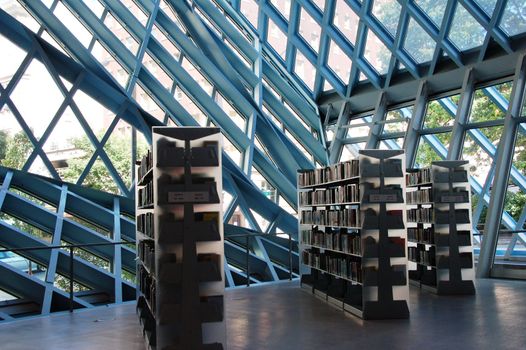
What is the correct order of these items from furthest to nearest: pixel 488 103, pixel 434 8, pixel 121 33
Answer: pixel 121 33 < pixel 434 8 < pixel 488 103

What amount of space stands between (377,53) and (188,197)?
36.4 feet

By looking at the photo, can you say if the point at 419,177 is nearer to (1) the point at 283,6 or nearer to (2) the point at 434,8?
(2) the point at 434,8

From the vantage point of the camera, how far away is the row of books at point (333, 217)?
9.01 meters

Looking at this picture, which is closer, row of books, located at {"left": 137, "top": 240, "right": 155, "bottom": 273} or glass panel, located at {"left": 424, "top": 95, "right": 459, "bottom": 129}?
row of books, located at {"left": 137, "top": 240, "right": 155, "bottom": 273}

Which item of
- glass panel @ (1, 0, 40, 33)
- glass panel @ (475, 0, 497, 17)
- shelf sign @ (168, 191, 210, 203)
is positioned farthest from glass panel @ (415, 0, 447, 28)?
shelf sign @ (168, 191, 210, 203)

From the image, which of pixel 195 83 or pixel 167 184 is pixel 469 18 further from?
pixel 167 184

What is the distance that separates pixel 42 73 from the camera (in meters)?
12.4

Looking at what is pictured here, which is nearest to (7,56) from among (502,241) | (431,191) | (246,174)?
(246,174)

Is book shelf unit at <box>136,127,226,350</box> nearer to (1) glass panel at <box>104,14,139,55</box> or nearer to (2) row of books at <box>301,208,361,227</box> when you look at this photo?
(2) row of books at <box>301,208,361,227</box>

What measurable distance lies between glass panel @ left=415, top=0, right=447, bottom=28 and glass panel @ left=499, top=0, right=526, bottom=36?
57.4 inches

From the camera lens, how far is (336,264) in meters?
9.80

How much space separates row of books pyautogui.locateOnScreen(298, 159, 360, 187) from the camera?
356 inches

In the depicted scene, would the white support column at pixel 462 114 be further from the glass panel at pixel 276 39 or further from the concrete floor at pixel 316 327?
the glass panel at pixel 276 39

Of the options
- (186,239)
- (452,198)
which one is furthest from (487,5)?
(186,239)
